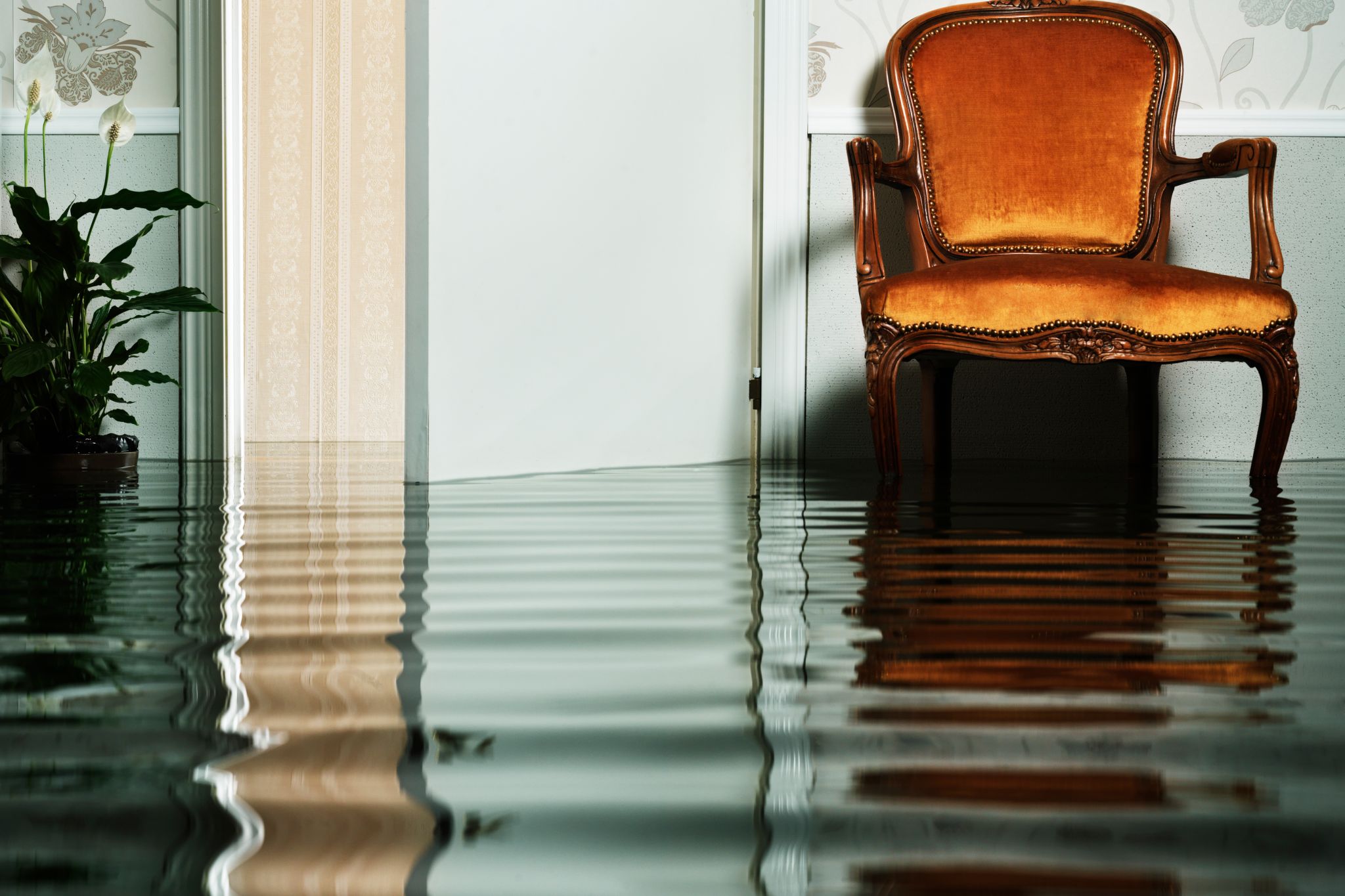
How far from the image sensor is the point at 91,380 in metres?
2.05

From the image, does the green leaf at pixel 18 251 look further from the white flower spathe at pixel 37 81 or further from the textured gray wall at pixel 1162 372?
the textured gray wall at pixel 1162 372

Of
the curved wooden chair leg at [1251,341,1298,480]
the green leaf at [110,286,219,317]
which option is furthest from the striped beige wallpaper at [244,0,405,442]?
the curved wooden chair leg at [1251,341,1298,480]

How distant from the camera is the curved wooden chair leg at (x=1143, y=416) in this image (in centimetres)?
226

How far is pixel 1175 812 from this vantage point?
0.83 ft

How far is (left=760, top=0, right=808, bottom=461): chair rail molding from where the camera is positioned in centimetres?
249

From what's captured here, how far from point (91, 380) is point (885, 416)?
1.38m

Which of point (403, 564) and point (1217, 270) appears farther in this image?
point (1217, 270)

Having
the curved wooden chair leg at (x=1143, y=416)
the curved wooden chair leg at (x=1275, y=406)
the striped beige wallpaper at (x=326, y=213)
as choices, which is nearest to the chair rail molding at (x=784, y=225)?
the curved wooden chair leg at (x=1143, y=416)

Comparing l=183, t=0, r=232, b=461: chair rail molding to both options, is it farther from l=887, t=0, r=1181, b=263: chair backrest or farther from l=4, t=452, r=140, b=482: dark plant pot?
l=887, t=0, r=1181, b=263: chair backrest

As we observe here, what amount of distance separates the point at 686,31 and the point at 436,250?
0.82 m

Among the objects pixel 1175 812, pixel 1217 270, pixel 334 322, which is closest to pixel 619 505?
pixel 1175 812

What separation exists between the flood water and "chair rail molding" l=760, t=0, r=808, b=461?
1682 millimetres

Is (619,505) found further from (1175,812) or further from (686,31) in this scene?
(686,31)

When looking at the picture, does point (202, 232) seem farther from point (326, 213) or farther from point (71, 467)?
point (326, 213)
